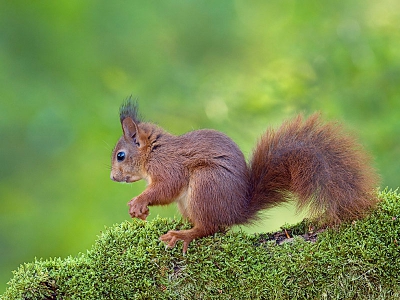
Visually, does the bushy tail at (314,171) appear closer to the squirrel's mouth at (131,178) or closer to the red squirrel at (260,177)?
the red squirrel at (260,177)

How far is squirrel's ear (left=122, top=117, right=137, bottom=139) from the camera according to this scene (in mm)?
3170

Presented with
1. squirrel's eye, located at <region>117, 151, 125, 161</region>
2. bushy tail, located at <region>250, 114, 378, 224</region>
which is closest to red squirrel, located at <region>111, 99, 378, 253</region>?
bushy tail, located at <region>250, 114, 378, 224</region>

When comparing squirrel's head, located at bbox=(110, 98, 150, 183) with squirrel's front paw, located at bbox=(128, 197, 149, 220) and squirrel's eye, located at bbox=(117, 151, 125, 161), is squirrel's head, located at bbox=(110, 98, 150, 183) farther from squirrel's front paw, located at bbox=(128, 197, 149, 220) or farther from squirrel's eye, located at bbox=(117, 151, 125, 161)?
squirrel's front paw, located at bbox=(128, 197, 149, 220)

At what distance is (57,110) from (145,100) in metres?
0.71

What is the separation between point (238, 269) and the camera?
240 cm

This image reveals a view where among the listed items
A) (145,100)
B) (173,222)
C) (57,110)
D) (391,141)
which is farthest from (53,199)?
(391,141)

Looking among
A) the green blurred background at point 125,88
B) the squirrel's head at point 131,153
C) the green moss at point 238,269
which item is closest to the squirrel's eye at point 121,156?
the squirrel's head at point 131,153

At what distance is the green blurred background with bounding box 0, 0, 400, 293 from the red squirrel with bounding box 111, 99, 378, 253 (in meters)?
1.31

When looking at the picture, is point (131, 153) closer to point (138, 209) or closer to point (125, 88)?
point (138, 209)

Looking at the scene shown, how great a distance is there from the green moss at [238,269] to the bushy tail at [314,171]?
0.11 meters

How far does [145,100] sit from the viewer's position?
180 inches

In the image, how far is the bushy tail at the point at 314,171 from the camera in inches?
98.7

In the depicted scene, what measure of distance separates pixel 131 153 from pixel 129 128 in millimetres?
149

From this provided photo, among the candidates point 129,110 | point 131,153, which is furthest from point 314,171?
point 129,110
